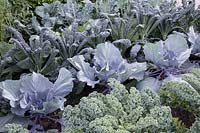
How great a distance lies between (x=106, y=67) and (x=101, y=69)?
3cm

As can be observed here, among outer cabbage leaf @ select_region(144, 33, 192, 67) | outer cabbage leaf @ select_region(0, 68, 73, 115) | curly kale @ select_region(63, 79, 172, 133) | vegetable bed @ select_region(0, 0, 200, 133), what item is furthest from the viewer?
outer cabbage leaf @ select_region(144, 33, 192, 67)

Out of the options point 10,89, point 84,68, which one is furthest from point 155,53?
point 10,89

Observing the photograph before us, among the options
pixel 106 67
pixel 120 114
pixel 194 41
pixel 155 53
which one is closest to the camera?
pixel 120 114

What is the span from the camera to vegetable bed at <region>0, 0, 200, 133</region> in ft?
6.40

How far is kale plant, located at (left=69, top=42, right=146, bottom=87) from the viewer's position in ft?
8.21

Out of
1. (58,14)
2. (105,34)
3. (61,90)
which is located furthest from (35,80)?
(58,14)

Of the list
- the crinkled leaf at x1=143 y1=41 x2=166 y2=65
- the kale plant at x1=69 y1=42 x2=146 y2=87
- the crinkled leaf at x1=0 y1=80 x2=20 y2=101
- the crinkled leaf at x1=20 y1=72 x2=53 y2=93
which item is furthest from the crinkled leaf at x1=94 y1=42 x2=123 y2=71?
the crinkled leaf at x1=0 y1=80 x2=20 y2=101

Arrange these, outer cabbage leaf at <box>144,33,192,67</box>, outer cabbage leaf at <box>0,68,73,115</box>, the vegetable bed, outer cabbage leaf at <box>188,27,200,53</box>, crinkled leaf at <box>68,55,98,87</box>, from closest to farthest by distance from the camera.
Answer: the vegetable bed, outer cabbage leaf at <box>0,68,73,115</box>, crinkled leaf at <box>68,55,98,87</box>, outer cabbage leaf at <box>144,33,192,67</box>, outer cabbage leaf at <box>188,27,200,53</box>

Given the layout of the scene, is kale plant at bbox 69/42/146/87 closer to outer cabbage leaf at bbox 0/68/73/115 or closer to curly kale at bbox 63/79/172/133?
outer cabbage leaf at bbox 0/68/73/115

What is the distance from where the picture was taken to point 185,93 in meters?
1.98

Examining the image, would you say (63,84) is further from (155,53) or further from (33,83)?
(155,53)

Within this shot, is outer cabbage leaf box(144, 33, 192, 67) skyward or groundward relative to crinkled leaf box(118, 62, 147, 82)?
skyward

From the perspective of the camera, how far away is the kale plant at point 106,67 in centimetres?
250

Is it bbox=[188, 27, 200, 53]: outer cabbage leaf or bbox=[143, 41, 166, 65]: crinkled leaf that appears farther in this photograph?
bbox=[188, 27, 200, 53]: outer cabbage leaf
